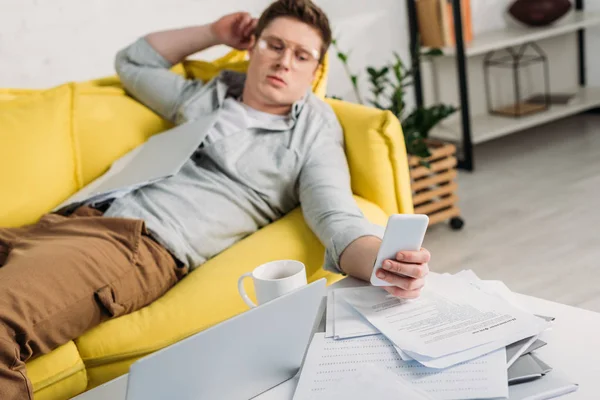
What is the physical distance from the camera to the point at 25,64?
251cm

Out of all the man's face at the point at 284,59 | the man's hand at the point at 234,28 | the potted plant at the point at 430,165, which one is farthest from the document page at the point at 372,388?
the potted plant at the point at 430,165

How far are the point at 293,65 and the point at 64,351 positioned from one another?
907 mm

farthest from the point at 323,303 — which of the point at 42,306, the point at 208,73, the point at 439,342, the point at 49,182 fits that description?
the point at 208,73

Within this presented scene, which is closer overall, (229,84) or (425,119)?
(229,84)

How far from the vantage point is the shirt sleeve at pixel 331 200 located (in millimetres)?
1396

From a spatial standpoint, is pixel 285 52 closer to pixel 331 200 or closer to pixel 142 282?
pixel 331 200

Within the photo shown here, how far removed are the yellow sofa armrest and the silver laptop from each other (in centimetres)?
84

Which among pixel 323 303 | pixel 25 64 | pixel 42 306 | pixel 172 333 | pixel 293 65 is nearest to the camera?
pixel 323 303

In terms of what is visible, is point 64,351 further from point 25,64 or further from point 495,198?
point 495,198

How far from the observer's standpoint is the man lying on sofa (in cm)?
135

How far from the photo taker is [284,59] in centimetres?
182

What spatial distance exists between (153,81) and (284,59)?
17.7 inches

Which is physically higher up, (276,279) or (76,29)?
(76,29)

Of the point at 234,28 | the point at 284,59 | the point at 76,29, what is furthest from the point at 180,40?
the point at 76,29
